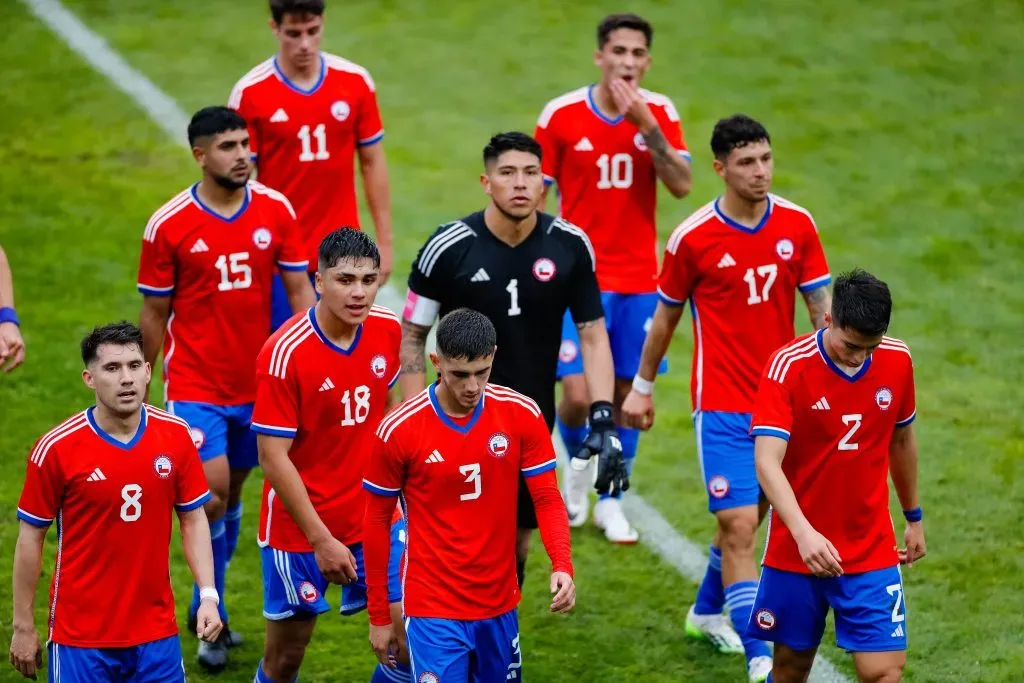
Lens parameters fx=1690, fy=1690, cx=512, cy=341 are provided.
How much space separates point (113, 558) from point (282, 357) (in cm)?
116

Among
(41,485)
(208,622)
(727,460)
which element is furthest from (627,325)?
(41,485)

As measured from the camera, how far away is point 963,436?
11.9 meters

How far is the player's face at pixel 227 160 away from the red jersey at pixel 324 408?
1.54m

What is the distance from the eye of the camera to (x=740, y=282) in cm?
867

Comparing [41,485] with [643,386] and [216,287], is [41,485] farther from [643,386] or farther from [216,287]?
[643,386]

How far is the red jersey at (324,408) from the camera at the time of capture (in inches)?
295

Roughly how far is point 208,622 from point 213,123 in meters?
3.20

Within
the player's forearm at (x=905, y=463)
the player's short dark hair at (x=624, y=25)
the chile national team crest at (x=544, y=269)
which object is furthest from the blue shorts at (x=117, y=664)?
the player's short dark hair at (x=624, y=25)

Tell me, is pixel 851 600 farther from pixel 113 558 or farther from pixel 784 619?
pixel 113 558

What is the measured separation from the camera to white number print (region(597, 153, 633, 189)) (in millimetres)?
10062

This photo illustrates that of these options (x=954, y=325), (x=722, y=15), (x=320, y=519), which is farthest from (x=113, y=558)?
(x=722, y=15)

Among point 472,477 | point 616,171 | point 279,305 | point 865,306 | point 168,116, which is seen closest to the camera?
point 472,477

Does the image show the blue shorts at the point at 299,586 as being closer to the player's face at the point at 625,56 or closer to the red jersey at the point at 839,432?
the red jersey at the point at 839,432

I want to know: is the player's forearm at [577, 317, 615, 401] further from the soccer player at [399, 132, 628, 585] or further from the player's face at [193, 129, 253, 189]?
the player's face at [193, 129, 253, 189]
